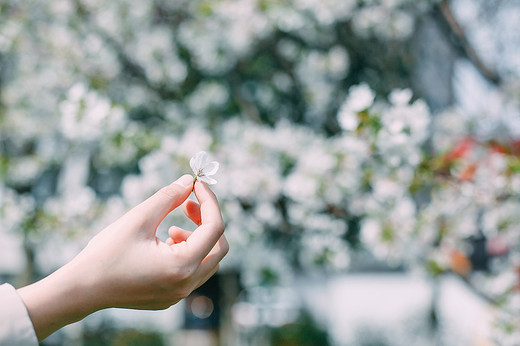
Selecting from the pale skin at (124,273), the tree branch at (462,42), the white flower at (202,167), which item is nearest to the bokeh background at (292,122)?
the tree branch at (462,42)

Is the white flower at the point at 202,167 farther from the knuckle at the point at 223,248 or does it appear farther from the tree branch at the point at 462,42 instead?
the tree branch at the point at 462,42

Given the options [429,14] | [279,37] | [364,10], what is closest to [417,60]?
[429,14]

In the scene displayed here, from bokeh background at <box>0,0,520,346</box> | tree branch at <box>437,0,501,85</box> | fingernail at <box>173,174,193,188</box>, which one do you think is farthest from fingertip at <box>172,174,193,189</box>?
tree branch at <box>437,0,501,85</box>

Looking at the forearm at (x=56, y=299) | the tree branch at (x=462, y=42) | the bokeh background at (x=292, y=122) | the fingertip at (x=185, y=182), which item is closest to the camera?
the forearm at (x=56, y=299)

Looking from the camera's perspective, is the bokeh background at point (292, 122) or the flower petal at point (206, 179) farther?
the bokeh background at point (292, 122)

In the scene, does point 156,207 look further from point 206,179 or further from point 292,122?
point 292,122

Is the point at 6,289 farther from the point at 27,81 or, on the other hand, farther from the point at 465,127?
the point at 27,81
